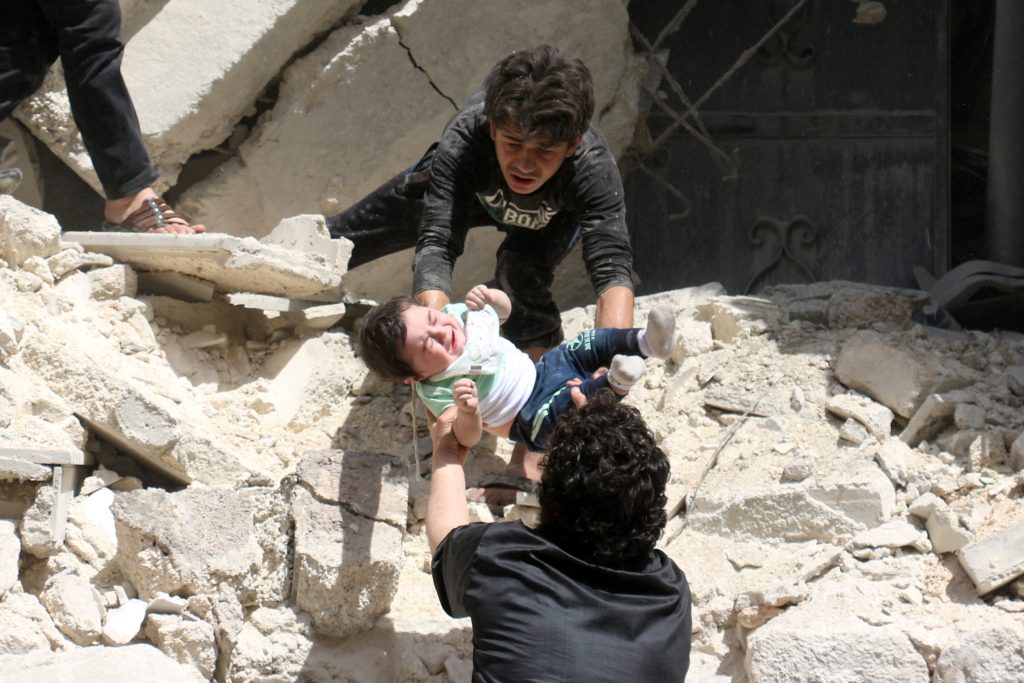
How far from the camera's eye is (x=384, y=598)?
3.60 m

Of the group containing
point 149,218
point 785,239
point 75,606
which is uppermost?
point 149,218

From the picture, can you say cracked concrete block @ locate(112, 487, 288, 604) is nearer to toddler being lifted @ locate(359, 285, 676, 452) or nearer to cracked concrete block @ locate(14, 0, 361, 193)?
toddler being lifted @ locate(359, 285, 676, 452)

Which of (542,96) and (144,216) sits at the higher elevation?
(542,96)

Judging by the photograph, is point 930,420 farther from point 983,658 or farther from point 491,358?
point 491,358

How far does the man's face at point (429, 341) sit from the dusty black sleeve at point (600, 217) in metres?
0.66

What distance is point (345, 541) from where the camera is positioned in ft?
11.7

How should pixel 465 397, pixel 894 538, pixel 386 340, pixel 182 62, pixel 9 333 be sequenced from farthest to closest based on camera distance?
pixel 182 62 → pixel 9 333 → pixel 894 538 → pixel 386 340 → pixel 465 397

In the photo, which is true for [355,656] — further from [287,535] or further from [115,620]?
[115,620]

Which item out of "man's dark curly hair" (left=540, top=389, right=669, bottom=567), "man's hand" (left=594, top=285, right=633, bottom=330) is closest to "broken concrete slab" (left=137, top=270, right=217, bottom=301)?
"man's hand" (left=594, top=285, right=633, bottom=330)

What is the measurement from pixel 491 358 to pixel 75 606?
1300 millimetres

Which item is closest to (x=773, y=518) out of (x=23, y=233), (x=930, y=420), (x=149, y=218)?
(x=930, y=420)

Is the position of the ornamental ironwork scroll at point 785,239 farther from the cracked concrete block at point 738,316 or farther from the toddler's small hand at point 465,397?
the toddler's small hand at point 465,397

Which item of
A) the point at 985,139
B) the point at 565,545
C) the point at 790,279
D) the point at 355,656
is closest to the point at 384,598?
the point at 355,656

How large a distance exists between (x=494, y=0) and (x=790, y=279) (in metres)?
2.12
